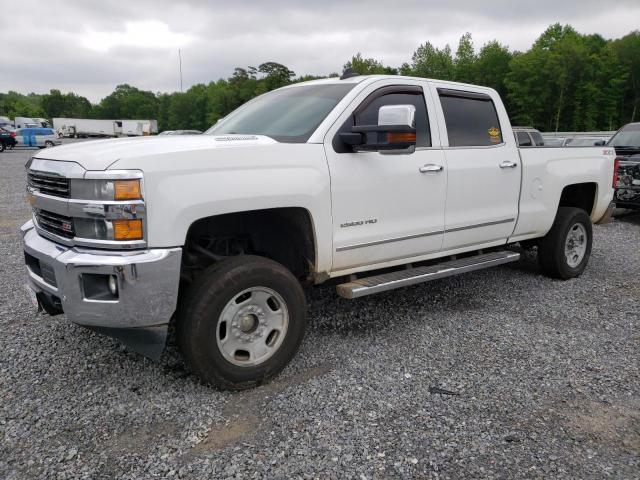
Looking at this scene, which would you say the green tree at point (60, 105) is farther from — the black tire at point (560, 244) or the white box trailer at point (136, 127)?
the black tire at point (560, 244)

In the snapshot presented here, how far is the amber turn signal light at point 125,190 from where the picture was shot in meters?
2.72

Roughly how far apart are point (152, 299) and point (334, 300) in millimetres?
2384

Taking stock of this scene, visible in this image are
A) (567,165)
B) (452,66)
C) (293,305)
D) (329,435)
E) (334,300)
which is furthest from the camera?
(452,66)

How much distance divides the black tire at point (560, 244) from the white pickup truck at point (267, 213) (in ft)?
2.54

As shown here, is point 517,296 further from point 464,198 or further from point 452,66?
point 452,66

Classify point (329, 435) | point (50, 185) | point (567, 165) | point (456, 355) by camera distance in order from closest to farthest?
point (329, 435), point (50, 185), point (456, 355), point (567, 165)

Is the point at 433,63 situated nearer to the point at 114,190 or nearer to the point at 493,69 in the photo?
the point at 493,69

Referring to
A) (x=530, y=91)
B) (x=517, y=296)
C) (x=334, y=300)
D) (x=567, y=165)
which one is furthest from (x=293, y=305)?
(x=530, y=91)

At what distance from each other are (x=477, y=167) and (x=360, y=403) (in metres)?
2.36

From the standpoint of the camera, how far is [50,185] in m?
3.10

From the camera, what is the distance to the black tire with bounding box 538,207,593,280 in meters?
5.46

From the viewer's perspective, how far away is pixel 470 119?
4578mm

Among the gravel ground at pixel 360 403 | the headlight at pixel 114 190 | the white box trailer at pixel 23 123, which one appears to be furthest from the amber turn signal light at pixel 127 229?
the white box trailer at pixel 23 123

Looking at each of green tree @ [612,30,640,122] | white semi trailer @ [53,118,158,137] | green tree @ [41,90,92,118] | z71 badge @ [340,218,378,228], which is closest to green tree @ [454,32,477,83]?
green tree @ [612,30,640,122]
